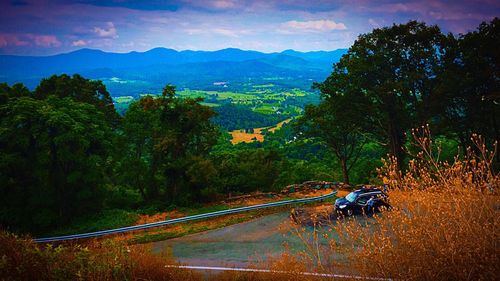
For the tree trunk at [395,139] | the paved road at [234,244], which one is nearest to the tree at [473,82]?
the tree trunk at [395,139]

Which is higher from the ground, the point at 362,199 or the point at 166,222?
the point at 362,199

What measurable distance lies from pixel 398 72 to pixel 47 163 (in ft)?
80.0

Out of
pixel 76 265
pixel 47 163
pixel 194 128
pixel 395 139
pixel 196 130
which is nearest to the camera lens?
pixel 76 265

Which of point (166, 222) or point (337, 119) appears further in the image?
point (337, 119)

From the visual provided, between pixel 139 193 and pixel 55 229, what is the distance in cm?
685

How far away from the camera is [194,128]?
23125 mm

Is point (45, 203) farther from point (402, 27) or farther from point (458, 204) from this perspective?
point (402, 27)

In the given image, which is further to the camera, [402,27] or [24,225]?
[402,27]

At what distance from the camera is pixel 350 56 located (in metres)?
27.4

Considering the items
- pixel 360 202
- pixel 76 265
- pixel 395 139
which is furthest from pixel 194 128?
pixel 76 265

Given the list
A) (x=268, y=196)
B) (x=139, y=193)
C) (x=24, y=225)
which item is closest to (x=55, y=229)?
(x=24, y=225)

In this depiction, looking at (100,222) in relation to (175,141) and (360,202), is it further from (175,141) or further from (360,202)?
(360,202)

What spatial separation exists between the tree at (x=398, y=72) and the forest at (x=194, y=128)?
75 mm

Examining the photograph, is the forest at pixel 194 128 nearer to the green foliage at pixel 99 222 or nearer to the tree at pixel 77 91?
the tree at pixel 77 91
